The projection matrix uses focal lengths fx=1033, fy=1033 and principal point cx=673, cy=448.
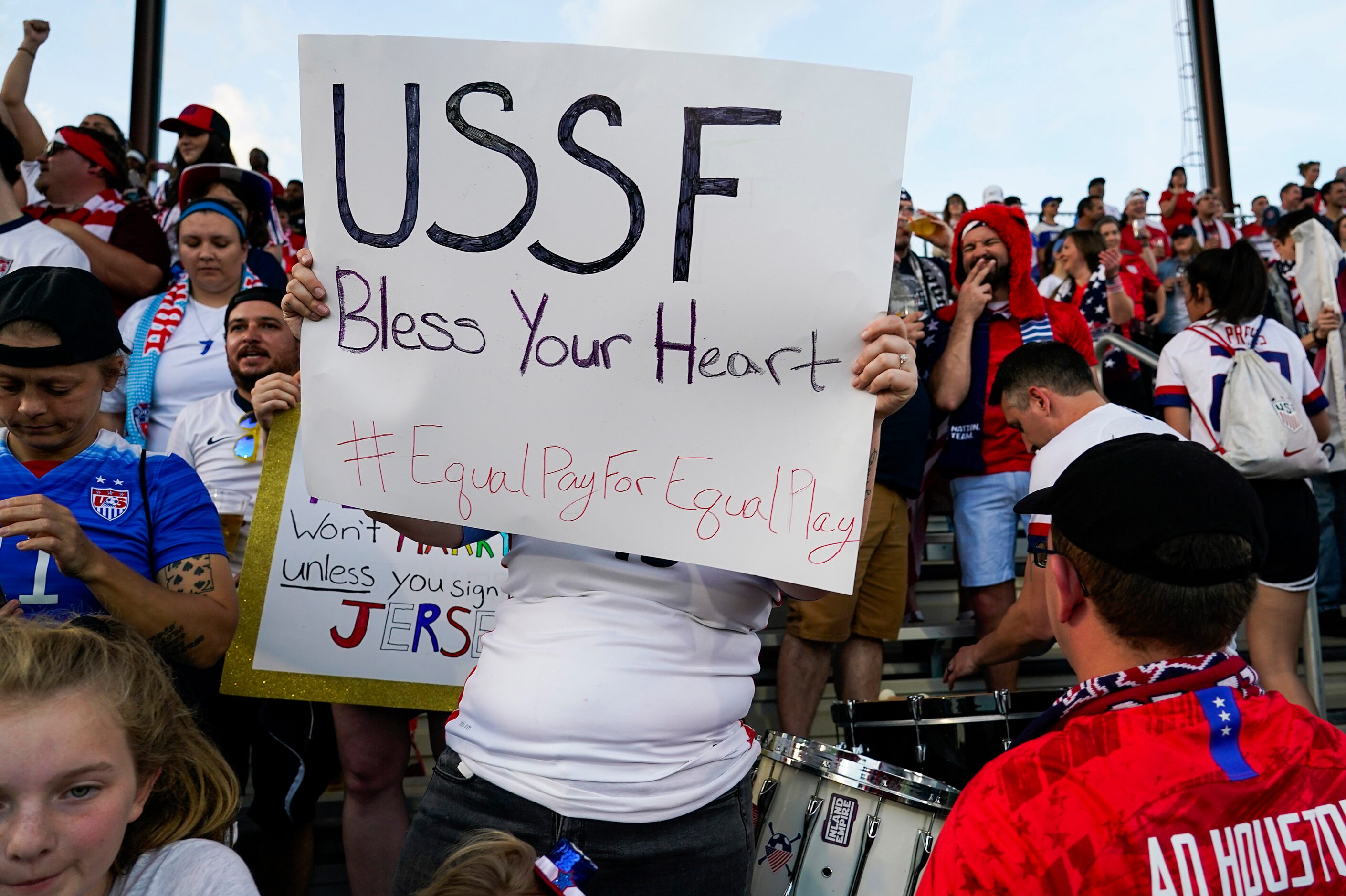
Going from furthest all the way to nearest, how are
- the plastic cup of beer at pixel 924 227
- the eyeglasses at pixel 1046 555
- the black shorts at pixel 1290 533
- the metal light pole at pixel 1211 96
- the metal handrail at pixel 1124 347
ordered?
the metal light pole at pixel 1211 96
the plastic cup of beer at pixel 924 227
the metal handrail at pixel 1124 347
the black shorts at pixel 1290 533
the eyeglasses at pixel 1046 555

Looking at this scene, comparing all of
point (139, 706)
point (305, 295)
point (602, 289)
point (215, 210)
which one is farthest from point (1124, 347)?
point (139, 706)

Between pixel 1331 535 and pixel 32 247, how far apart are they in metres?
6.07

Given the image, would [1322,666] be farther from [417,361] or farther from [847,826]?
[417,361]

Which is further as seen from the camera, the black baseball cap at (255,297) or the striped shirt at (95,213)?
the striped shirt at (95,213)

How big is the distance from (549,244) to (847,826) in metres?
1.50

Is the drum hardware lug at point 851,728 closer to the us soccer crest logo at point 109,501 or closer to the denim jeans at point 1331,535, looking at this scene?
the us soccer crest logo at point 109,501

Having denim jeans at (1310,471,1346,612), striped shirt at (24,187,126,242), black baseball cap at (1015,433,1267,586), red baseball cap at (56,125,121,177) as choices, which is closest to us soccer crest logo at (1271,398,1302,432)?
denim jeans at (1310,471,1346,612)

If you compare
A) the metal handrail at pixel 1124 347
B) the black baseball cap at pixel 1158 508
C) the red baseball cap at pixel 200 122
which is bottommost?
the black baseball cap at pixel 1158 508

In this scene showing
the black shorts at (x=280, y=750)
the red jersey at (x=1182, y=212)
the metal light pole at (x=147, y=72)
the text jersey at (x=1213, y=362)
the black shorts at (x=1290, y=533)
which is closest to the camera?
the black shorts at (x=280, y=750)

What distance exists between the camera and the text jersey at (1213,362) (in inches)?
164

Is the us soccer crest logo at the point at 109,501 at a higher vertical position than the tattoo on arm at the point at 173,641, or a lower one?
higher

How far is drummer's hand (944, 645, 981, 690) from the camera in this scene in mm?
3179

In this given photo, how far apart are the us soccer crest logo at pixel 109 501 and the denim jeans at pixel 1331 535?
538 cm

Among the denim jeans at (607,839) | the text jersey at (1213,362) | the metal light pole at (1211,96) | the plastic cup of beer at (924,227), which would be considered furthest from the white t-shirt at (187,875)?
the metal light pole at (1211,96)
